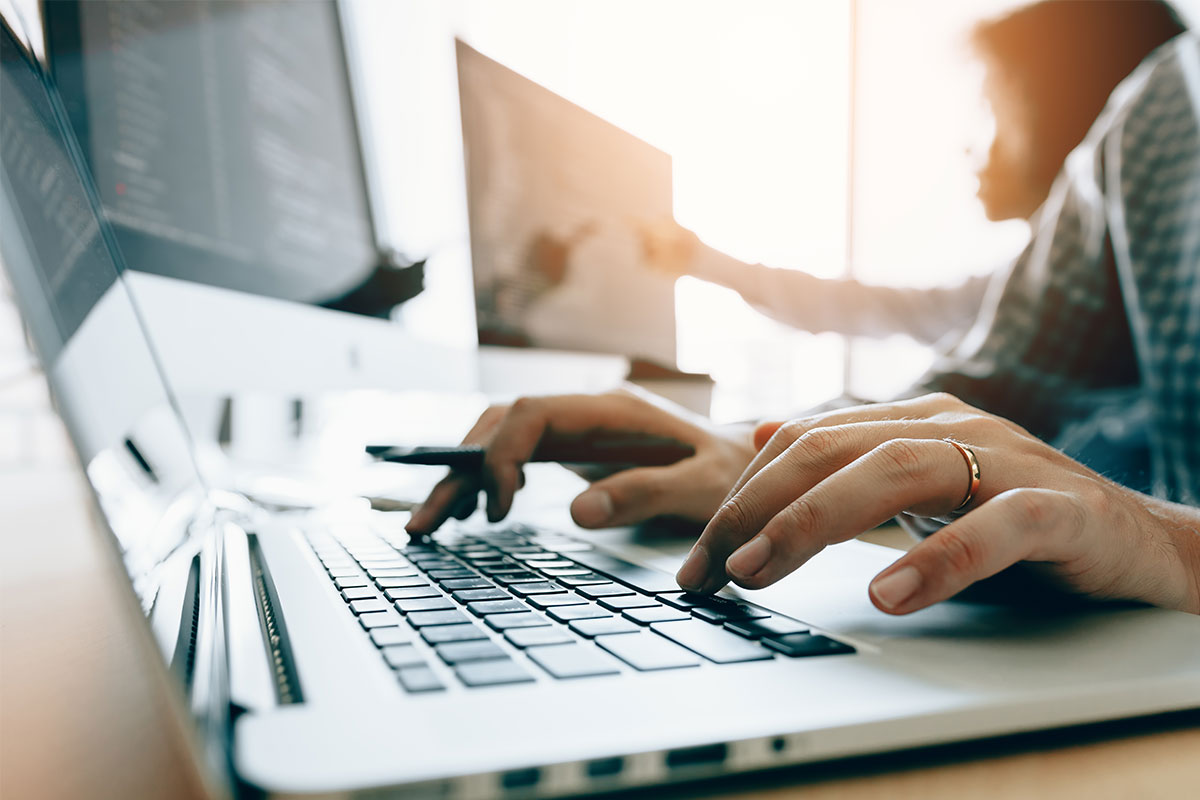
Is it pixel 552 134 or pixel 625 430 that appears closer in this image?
pixel 625 430

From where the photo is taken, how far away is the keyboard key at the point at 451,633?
A: 0.21 m

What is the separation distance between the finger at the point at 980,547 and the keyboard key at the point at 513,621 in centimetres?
11

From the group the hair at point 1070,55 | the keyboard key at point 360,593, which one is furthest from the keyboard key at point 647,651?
the hair at point 1070,55

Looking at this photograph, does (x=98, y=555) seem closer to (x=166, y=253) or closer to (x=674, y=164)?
(x=166, y=253)

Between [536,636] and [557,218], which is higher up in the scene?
[557,218]

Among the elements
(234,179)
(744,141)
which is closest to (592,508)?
Answer: (234,179)

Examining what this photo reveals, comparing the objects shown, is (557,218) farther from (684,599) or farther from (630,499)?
(684,599)

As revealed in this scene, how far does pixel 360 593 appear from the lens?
0.92ft

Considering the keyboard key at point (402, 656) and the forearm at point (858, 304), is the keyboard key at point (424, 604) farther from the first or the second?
the forearm at point (858, 304)

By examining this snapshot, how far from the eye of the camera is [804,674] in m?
0.19

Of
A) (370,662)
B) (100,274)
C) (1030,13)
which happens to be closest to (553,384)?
(100,274)

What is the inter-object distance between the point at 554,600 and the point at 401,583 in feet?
0.23

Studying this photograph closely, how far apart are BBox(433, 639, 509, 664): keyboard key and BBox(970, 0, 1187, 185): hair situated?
8.71 feet

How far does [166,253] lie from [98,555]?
226 millimetres
